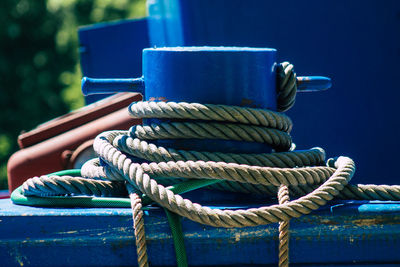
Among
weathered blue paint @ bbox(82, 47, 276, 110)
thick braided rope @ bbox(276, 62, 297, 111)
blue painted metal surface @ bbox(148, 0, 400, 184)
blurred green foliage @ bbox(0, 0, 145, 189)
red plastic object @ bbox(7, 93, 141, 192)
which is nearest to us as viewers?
weathered blue paint @ bbox(82, 47, 276, 110)

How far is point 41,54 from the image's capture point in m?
10.9

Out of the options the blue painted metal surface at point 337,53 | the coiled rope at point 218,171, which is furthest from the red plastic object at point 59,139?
the coiled rope at point 218,171

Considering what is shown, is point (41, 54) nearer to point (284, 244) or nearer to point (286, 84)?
point (286, 84)

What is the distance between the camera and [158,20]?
287cm

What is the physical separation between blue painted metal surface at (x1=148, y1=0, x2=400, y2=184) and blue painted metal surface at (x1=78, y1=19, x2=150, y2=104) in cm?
103

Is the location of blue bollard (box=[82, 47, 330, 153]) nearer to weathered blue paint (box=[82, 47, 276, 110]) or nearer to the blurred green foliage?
weathered blue paint (box=[82, 47, 276, 110])

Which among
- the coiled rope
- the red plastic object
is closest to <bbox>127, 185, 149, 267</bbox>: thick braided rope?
the coiled rope

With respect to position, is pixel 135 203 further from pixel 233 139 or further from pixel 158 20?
pixel 158 20

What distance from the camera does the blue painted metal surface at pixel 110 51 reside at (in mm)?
3393

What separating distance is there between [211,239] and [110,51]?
2.37 metres

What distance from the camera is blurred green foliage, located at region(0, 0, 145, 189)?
33.4 feet

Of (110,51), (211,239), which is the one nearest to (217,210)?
(211,239)

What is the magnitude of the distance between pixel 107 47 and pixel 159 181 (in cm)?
224

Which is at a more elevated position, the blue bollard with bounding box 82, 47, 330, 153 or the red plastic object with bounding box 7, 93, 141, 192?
the blue bollard with bounding box 82, 47, 330, 153
